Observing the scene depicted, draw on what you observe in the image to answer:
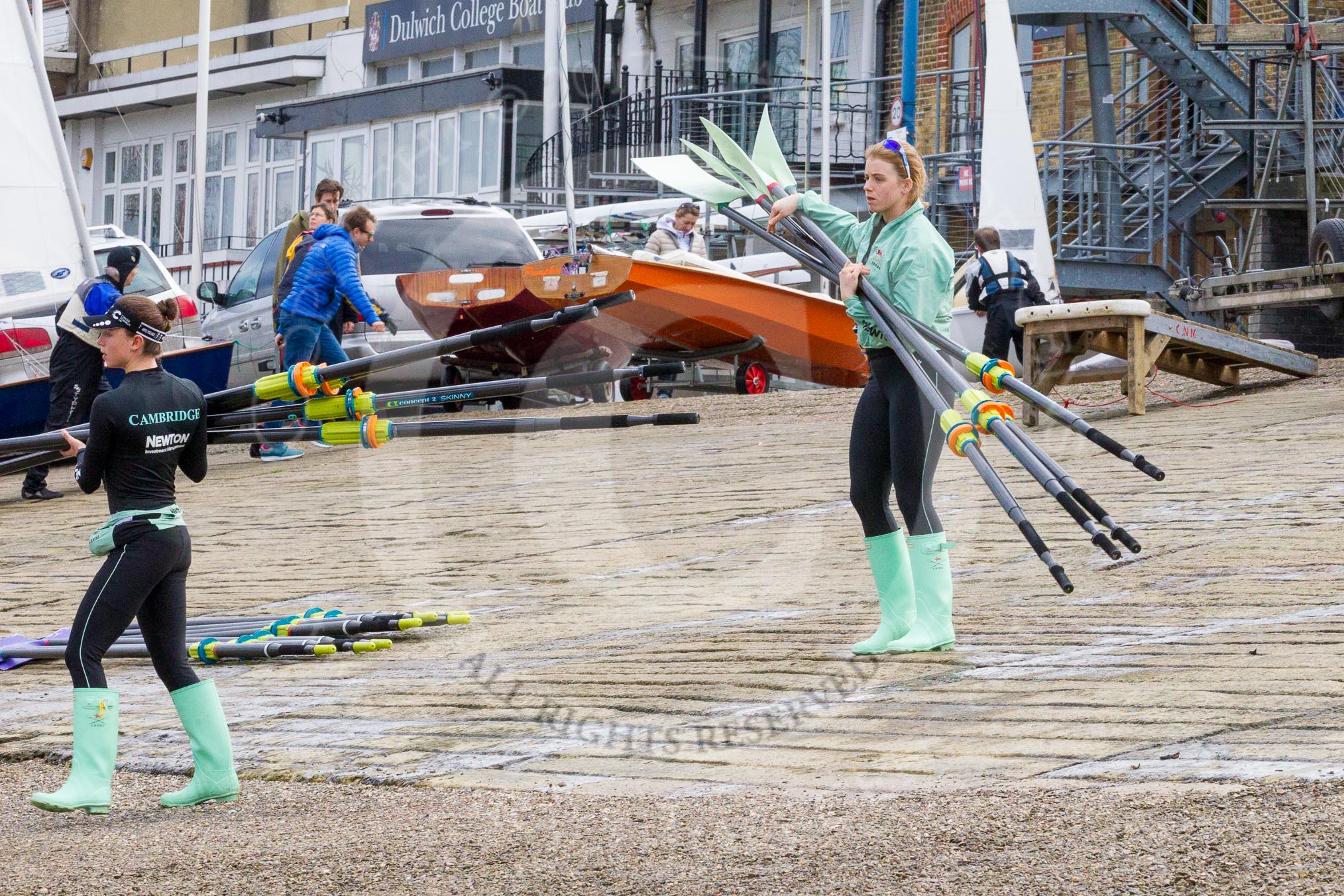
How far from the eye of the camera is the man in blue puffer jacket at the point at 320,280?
1381 centimetres

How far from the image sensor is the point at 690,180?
779 centimetres

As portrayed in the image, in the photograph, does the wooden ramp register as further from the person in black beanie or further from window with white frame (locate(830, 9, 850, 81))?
window with white frame (locate(830, 9, 850, 81))

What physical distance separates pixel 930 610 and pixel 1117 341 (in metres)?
7.33

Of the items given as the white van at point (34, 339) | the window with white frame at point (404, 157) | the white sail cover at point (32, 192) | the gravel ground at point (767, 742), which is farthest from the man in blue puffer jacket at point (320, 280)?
the window with white frame at point (404, 157)

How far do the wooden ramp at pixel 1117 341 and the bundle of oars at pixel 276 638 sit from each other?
20.8ft

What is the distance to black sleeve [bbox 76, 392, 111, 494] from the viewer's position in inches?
222

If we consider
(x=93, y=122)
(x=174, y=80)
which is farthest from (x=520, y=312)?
(x=93, y=122)

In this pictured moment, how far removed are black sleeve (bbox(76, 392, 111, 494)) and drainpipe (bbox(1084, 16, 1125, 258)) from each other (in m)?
17.9

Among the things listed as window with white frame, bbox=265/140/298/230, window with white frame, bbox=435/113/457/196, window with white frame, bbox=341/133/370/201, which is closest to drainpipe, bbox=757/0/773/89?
window with white frame, bbox=435/113/457/196

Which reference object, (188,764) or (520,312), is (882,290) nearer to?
(188,764)

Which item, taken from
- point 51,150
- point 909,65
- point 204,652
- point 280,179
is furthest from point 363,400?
point 280,179

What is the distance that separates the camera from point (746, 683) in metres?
6.26

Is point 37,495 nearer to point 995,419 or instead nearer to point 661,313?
point 661,313

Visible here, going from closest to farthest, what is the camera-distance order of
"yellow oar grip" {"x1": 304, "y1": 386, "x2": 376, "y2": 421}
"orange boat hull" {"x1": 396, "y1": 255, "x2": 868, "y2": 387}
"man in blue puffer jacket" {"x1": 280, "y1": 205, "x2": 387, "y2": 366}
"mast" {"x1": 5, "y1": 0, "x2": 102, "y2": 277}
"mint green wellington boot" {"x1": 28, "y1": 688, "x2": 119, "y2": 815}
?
1. "mint green wellington boot" {"x1": 28, "y1": 688, "x2": 119, "y2": 815}
2. "yellow oar grip" {"x1": 304, "y1": 386, "x2": 376, "y2": 421}
3. "man in blue puffer jacket" {"x1": 280, "y1": 205, "x2": 387, "y2": 366}
4. "mast" {"x1": 5, "y1": 0, "x2": 102, "y2": 277}
5. "orange boat hull" {"x1": 396, "y1": 255, "x2": 868, "y2": 387}
